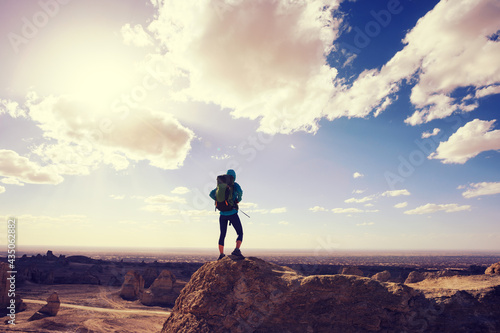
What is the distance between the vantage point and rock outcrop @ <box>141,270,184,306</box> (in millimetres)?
21634

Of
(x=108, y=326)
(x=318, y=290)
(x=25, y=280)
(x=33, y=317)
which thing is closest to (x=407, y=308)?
(x=318, y=290)

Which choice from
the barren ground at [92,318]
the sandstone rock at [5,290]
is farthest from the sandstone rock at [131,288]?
the sandstone rock at [5,290]

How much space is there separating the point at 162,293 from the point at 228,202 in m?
20.2

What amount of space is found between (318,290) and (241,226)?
212 centimetres

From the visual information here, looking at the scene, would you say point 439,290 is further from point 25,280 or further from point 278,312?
point 25,280

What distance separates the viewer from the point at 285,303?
503cm

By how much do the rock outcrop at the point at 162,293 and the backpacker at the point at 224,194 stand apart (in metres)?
19.6

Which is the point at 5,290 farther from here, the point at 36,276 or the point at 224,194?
the point at 36,276

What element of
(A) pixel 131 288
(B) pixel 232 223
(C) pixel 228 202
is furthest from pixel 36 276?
(C) pixel 228 202

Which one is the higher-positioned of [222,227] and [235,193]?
[235,193]

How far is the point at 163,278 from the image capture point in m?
23.4

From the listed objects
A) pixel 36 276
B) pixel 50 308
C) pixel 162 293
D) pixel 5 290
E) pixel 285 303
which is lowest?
pixel 36 276

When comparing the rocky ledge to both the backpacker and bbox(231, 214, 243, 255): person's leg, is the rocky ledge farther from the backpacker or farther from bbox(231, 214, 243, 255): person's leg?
the backpacker

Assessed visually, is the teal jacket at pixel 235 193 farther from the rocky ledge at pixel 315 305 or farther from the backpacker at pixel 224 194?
the rocky ledge at pixel 315 305
